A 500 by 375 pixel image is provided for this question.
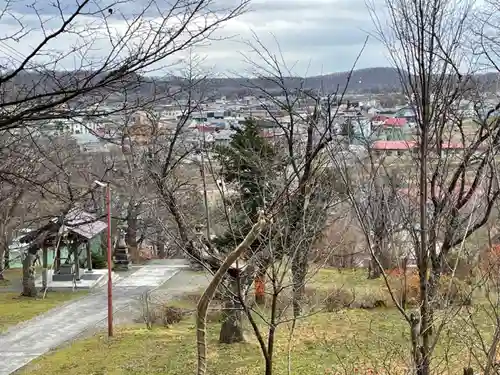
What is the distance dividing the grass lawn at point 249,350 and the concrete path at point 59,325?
66cm

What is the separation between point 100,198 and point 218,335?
11.0 metres

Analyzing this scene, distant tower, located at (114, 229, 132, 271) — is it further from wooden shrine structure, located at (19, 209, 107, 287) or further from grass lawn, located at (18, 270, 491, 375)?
grass lawn, located at (18, 270, 491, 375)

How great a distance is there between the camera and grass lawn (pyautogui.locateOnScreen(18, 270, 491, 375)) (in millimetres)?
10633

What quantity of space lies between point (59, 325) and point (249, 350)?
233 inches

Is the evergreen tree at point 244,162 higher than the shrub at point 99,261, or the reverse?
the evergreen tree at point 244,162

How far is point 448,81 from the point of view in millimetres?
5121

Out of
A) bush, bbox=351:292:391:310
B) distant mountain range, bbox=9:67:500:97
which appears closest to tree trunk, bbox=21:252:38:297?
bush, bbox=351:292:391:310

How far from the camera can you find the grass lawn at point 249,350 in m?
10.6

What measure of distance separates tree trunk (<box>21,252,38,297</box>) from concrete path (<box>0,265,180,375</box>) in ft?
5.72

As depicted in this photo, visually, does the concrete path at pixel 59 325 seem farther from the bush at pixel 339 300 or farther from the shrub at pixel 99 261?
the bush at pixel 339 300

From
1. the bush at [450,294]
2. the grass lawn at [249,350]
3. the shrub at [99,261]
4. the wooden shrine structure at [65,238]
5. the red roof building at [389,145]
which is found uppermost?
the red roof building at [389,145]

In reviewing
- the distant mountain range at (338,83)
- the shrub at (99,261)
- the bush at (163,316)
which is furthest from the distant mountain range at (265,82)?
the shrub at (99,261)

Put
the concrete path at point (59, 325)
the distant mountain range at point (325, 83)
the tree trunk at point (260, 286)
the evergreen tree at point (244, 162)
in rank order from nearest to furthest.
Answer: the distant mountain range at point (325, 83)
the tree trunk at point (260, 286)
the evergreen tree at point (244, 162)
the concrete path at point (59, 325)

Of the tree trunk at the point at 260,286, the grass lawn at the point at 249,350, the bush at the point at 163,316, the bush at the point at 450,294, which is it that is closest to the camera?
the bush at the point at 450,294
